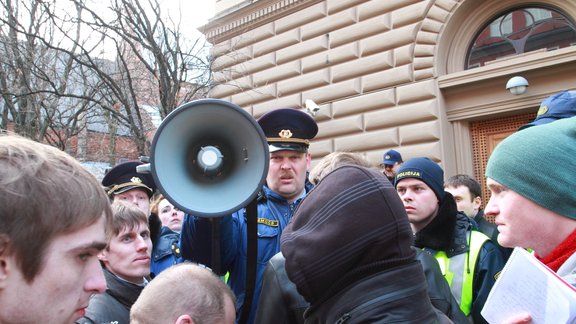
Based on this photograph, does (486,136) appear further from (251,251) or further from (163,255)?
(251,251)

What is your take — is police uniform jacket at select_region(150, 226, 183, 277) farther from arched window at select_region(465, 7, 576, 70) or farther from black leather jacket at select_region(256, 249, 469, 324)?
arched window at select_region(465, 7, 576, 70)

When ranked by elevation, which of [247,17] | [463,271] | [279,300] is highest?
[247,17]

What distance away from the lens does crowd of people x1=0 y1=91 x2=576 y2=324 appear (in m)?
1.20

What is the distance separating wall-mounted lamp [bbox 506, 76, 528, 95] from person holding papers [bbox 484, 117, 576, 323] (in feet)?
16.7

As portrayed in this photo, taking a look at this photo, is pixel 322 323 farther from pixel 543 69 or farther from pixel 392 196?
pixel 543 69

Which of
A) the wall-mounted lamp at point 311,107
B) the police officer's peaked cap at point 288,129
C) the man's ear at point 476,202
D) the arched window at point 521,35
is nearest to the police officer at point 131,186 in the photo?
the police officer's peaked cap at point 288,129

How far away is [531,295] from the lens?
4.99ft

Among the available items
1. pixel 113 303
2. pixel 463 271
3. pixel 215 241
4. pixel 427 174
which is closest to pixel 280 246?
pixel 215 241

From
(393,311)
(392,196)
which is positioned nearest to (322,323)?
(393,311)

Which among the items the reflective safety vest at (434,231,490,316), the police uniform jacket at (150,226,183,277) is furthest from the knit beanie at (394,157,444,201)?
the police uniform jacket at (150,226,183,277)

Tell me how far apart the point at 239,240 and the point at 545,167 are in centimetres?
142

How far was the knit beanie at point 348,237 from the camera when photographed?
1.26 m

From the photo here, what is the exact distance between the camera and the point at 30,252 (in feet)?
3.84

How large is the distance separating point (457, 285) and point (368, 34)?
5.67m
